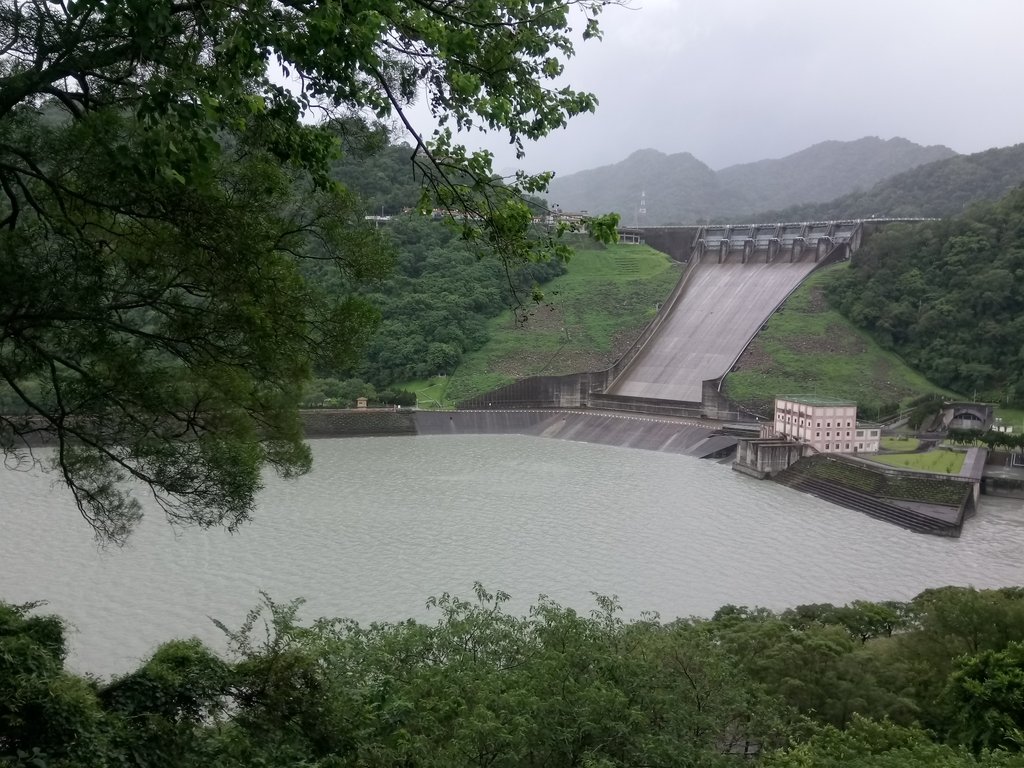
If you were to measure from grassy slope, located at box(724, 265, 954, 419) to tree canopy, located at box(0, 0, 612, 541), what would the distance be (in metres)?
19.5

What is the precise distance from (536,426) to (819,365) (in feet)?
25.5

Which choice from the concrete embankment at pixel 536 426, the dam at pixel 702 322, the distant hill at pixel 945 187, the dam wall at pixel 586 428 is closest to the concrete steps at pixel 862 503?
the dam wall at pixel 586 428

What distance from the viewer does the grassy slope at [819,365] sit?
21859 millimetres

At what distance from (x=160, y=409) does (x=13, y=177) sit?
0.94 metres

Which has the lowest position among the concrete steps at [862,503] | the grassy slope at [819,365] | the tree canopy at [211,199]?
the concrete steps at [862,503]

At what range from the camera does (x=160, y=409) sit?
10.6 ft

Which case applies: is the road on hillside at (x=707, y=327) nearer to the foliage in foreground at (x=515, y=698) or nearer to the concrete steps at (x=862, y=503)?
the concrete steps at (x=862, y=503)

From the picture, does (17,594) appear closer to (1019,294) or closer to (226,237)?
(226,237)

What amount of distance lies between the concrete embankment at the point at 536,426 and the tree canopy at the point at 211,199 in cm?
1676

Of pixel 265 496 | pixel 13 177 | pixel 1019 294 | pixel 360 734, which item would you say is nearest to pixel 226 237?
pixel 13 177

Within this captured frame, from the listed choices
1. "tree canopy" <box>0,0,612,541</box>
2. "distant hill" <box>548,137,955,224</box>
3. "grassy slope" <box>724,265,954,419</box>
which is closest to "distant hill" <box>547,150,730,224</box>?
"distant hill" <box>548,137,955,224</box>

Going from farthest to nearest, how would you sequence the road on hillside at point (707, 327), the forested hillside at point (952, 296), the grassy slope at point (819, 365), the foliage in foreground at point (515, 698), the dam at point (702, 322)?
the road on hillside at point (707, 327) < the dam at point (702, 322) < the forested hillside at point (952, 296) < the grassy slope at point (819, 365) < the foliage in foreground at point (515, 698)

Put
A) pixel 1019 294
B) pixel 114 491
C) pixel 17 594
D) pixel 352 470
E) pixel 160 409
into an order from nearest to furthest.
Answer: pixel 160 409
pixel 114 491
pixel 17 594
pixel 352 470
pixel 1019 294

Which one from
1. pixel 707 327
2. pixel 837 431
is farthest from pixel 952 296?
pixel 837 431
